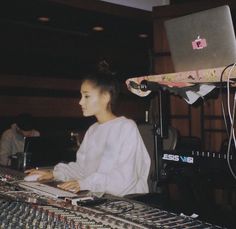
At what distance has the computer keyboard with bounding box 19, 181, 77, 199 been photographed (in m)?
1.80

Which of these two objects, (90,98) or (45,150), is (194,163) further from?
(45,150)

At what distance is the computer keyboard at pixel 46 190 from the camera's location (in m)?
1.80

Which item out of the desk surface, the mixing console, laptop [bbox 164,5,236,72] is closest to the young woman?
the mixing console

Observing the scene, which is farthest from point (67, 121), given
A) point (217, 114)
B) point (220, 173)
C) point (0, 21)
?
point (220, 173)

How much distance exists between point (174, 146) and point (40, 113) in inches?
212

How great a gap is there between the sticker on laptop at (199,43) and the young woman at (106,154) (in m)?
0.74

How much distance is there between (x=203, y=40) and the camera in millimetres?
1662

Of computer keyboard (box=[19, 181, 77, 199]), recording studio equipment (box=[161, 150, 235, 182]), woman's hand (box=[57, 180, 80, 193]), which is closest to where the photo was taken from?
computer keyboard (box=[19, 181, 77, 199])

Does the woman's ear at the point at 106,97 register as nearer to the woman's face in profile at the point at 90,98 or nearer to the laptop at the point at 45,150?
the woman's face in profile at the point at 90,98

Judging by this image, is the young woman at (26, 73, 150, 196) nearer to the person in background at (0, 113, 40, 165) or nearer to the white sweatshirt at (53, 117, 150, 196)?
the white sweatshirt at (53, 117, 150, 196)

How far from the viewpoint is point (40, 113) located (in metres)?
7.69

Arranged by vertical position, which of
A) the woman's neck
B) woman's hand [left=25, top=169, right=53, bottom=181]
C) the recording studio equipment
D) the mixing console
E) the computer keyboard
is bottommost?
the mixing console

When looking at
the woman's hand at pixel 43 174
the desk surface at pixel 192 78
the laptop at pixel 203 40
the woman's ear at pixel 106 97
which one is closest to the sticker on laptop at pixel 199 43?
the laptop at pixel 203 40

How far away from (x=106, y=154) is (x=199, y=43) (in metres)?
0.90
